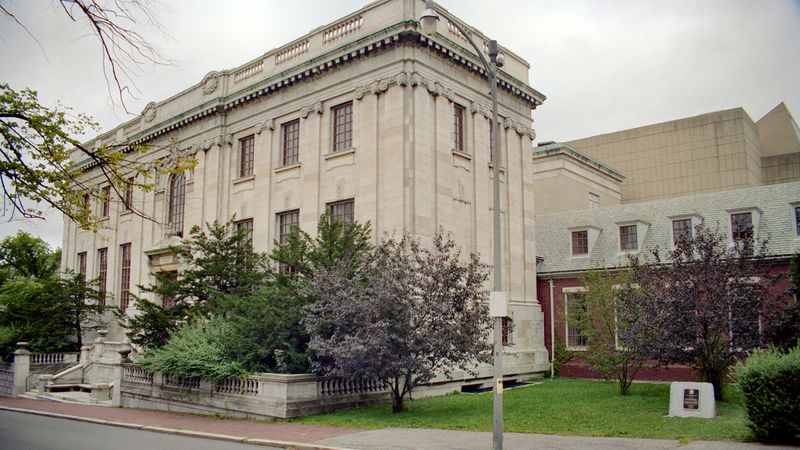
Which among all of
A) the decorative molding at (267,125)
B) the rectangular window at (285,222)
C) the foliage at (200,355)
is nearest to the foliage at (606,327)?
the foliage at (200,355)

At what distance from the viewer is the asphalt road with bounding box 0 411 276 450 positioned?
47.2 feet

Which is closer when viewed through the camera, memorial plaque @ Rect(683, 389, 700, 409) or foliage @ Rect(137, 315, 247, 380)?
memorial plaque @ Rect(683, 389, 700, 409)

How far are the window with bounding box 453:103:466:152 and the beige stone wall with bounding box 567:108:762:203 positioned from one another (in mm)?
36019

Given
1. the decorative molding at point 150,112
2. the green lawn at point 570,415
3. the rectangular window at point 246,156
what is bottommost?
the green lawn at point 570,415

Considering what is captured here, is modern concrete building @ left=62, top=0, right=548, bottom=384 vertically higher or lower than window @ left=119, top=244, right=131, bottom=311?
higher

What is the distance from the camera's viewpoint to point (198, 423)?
61.3 feet

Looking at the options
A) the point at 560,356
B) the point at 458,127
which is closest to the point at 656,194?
the point at 560,356

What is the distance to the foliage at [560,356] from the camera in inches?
1137

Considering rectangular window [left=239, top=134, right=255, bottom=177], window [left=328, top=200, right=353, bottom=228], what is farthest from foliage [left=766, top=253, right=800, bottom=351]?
rectangular window [left=239, top=134, right=255, bottom=177]

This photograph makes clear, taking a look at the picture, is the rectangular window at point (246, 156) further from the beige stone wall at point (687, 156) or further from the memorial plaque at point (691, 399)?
the beige stone wall at point (687, 156)

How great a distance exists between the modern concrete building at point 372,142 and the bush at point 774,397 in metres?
12.8

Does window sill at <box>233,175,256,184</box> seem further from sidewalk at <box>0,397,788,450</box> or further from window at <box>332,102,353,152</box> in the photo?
sidewalk at <box>0,397,788,450</box>

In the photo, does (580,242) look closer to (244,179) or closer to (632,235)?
(632,235)

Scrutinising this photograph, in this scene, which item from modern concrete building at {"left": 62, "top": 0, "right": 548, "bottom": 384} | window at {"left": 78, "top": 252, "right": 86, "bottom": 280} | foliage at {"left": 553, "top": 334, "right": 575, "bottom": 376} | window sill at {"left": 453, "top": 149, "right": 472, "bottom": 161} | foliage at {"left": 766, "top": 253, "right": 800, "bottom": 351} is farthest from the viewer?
window at {"left": 78, "top": 252, "right": 86, "bottom": 280}
